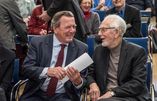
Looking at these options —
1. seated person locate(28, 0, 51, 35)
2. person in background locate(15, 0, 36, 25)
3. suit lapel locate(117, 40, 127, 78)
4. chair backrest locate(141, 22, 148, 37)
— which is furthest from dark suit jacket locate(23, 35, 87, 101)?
person in background locate(15, 0, 36, 25)

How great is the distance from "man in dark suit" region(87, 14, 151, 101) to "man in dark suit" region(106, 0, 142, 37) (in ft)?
6.62

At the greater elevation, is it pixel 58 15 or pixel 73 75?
pixel 58 15

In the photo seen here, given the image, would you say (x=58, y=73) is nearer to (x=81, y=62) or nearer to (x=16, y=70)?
(x=81, y=62)

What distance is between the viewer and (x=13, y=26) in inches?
184

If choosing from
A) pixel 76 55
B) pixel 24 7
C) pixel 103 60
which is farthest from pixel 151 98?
pixel 24 7

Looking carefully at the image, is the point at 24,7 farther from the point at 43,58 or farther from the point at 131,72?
the point at 131,72

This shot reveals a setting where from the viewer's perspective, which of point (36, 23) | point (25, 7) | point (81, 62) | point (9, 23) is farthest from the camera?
point (25, 7)

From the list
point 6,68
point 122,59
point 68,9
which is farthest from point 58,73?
point 68,9

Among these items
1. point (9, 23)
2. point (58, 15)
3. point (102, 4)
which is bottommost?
point (102, 4)

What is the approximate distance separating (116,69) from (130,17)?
223 cm

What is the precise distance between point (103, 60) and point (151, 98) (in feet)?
1.82

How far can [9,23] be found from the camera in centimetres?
462

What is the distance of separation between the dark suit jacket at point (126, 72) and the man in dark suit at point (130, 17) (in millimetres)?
2028

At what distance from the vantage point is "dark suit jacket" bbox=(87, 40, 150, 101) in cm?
341
